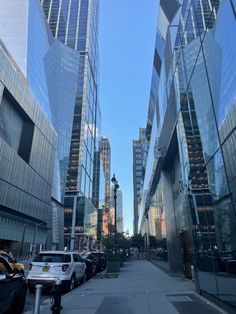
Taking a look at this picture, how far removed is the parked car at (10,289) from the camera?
6.72 m

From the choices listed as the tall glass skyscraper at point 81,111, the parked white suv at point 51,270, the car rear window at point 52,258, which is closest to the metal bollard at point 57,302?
the parked white suv at point 51,270

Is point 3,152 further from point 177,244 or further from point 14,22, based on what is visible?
point 14,22

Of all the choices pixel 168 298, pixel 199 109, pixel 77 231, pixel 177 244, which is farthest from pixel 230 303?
pixel 77 231

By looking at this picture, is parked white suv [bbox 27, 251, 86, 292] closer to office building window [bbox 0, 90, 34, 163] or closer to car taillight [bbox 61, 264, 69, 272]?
car taillight [bbox 61, 264, 69, 272]

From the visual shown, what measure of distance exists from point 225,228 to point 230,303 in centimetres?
185

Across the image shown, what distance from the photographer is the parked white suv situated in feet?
39.7

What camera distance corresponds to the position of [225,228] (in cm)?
777

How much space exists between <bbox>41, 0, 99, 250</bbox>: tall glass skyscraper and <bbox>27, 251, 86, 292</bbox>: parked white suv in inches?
3219

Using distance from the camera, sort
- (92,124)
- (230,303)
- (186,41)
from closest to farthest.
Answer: (230,303) → (186,41) → (92,124)

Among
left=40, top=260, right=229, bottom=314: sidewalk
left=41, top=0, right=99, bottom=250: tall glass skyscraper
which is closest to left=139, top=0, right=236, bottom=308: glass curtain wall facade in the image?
left=40, top=260, right=229, bottom=314: sidewalk

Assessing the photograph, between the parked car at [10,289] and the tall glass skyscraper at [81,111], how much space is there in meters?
86.9

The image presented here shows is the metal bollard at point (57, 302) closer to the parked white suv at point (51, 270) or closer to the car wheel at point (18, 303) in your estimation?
the car wheel at point (18, 303)

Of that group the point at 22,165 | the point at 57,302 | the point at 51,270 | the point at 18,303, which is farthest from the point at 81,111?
the point at 57,302

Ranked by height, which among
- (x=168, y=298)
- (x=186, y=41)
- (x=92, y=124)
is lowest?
(x=168, y=298)
